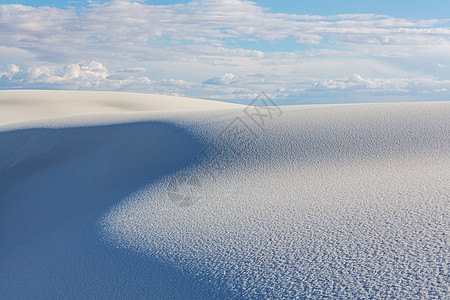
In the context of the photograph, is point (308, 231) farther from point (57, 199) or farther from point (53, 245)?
point (57, 199)

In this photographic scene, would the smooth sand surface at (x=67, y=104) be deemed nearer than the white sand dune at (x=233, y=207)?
No

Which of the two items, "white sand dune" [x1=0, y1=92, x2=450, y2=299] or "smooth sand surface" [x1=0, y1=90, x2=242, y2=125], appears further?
"smooth sand surface" [x1=0, y1=90, x2=242, y2=125]

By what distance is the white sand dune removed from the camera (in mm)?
3484

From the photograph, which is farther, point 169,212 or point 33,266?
point 169,212

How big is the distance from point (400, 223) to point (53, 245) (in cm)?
460

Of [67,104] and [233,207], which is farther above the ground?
[233,207]

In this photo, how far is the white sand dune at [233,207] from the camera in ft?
11.4

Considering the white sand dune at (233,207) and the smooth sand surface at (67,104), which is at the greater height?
the white sand dune at (233,207)

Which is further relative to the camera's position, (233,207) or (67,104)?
(67,104)

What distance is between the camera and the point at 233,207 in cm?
553

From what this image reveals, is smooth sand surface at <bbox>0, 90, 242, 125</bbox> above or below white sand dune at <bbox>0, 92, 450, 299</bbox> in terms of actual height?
below

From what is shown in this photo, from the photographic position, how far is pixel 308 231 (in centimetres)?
421

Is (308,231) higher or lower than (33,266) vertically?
higher

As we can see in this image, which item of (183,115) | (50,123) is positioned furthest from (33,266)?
(50,123)
